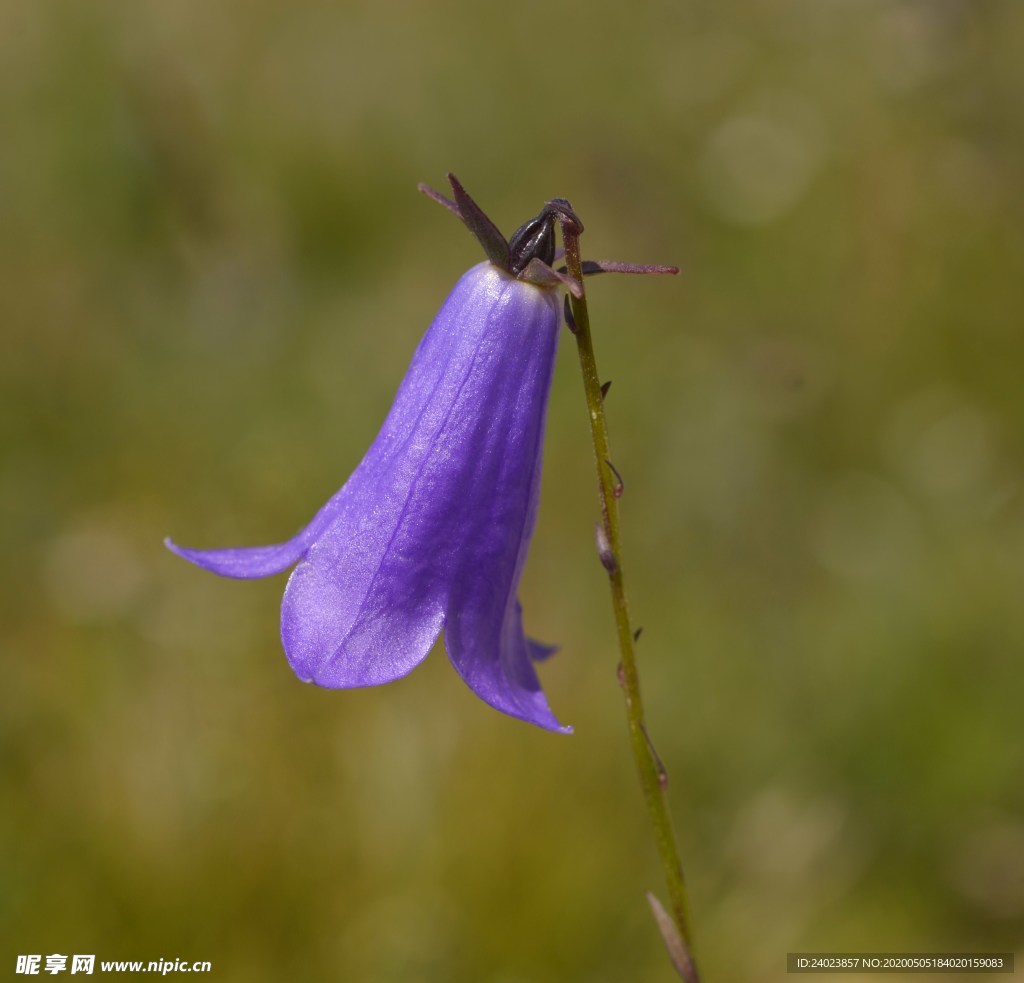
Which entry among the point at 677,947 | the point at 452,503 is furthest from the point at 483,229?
the point at 677,947

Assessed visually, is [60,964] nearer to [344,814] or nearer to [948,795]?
[344,814]

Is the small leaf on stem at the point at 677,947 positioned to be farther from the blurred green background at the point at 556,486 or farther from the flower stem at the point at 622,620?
the blurred green background at the point at 556,486

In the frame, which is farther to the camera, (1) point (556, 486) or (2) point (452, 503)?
(1) point (556, 486)

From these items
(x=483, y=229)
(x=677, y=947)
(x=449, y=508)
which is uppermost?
(x=483, y=229)

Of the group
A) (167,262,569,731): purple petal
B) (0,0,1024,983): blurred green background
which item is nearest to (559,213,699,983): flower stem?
(167,262,569,731): purple petal

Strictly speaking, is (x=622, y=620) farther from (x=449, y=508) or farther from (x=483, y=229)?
(x=483, y=229)

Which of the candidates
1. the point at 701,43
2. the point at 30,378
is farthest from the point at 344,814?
the point at 701,43
